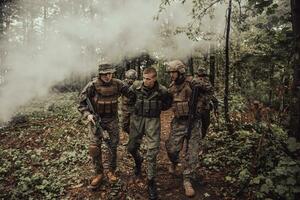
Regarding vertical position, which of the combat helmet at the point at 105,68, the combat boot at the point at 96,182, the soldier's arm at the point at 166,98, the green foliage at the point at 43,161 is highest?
the combat helmet at the point at 105,68

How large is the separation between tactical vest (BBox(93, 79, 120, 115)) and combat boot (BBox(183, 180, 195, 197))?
6.37ft

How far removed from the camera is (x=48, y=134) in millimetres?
11984

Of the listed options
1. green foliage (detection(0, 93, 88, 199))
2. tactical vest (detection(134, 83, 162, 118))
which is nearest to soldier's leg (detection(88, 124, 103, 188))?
green foliage (detection(0, 93, 88, 199))

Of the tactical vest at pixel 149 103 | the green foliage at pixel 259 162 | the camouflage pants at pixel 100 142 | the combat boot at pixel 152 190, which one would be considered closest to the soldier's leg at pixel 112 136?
the camouflage pants at pixel 100 142

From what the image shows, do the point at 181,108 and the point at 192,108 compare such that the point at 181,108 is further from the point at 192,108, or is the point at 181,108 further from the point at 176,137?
the point at 176,137

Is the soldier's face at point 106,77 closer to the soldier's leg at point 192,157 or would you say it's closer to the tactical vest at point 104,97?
the tactical vest at point 104,97

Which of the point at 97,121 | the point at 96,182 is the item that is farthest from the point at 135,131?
the point at 96,182

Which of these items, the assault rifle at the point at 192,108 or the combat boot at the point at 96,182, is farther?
the combat boot at the point at 96,182

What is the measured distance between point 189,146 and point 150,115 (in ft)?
3.02

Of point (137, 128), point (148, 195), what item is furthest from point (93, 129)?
point (148, 195)

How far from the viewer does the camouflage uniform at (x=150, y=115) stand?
19.8ft

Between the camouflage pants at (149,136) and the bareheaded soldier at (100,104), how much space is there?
50 centimetres

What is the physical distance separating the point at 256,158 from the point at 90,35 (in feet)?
49.2

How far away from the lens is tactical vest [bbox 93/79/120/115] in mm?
6395
